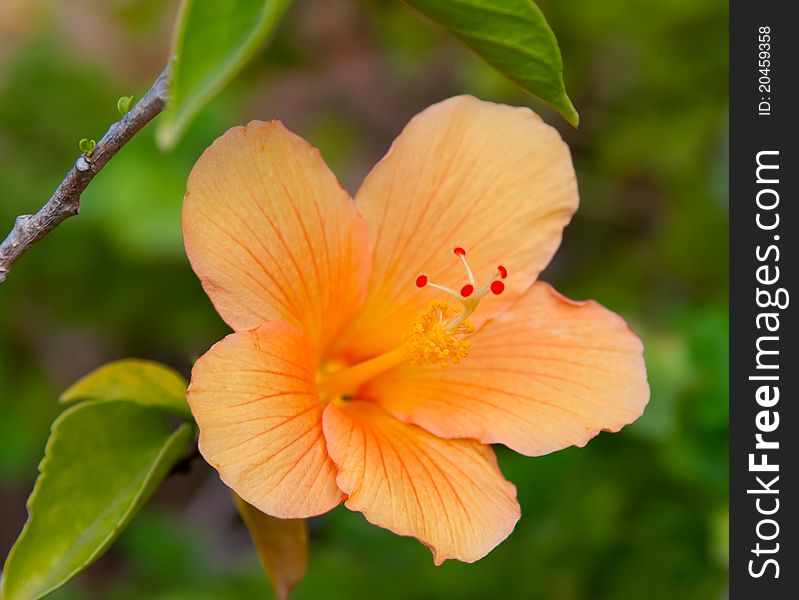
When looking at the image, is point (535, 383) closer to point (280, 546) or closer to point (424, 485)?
point (424, 485)

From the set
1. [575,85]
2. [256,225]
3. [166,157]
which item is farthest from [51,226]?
[575,85]

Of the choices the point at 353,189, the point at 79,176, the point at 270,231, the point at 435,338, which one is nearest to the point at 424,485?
the point at 435,338

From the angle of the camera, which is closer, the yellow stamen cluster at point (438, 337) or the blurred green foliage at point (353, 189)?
the yellow stamen cluster at point (438, 337)

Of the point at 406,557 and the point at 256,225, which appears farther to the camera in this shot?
the point at 406,557

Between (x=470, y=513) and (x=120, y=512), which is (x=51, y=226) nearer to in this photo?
(x=120, y=512)

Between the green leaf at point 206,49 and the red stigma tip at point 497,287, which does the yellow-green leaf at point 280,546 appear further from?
the green leaf at point 206,49
